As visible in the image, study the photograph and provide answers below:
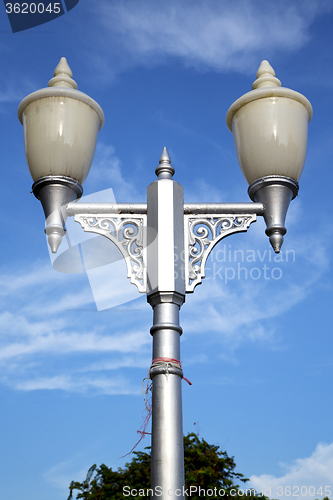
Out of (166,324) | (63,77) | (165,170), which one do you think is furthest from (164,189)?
(63,77)

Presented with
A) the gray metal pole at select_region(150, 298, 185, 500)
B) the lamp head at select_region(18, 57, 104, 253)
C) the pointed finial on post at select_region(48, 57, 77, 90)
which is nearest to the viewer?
the gray metal pole at select_region(150, 298, 185, 500)

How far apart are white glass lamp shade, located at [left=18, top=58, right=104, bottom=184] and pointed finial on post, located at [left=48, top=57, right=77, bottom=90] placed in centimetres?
9

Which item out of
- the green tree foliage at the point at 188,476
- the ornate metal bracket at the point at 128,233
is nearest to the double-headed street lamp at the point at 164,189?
the ornate metal bracket at the point at 128,233

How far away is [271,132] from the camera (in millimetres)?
3680

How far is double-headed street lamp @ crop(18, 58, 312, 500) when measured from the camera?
3.37 metres

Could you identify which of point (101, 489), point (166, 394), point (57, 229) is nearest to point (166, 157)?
point (57, 229)

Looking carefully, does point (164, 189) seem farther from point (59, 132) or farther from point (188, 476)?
point (188, 476)

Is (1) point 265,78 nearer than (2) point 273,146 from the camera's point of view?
No

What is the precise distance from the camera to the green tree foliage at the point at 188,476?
9280mm

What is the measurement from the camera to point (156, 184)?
3.59 m

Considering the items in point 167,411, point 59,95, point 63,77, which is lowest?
point 167,411

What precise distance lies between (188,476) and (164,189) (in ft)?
23.4

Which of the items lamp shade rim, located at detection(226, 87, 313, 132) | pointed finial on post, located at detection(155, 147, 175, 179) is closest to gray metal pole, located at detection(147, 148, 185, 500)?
pointed finial on post, located at detection(155, 147, 175, 179)

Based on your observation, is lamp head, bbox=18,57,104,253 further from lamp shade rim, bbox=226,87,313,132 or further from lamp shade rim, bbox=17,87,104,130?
lamp shade rim, bbox=226,87,313,132
